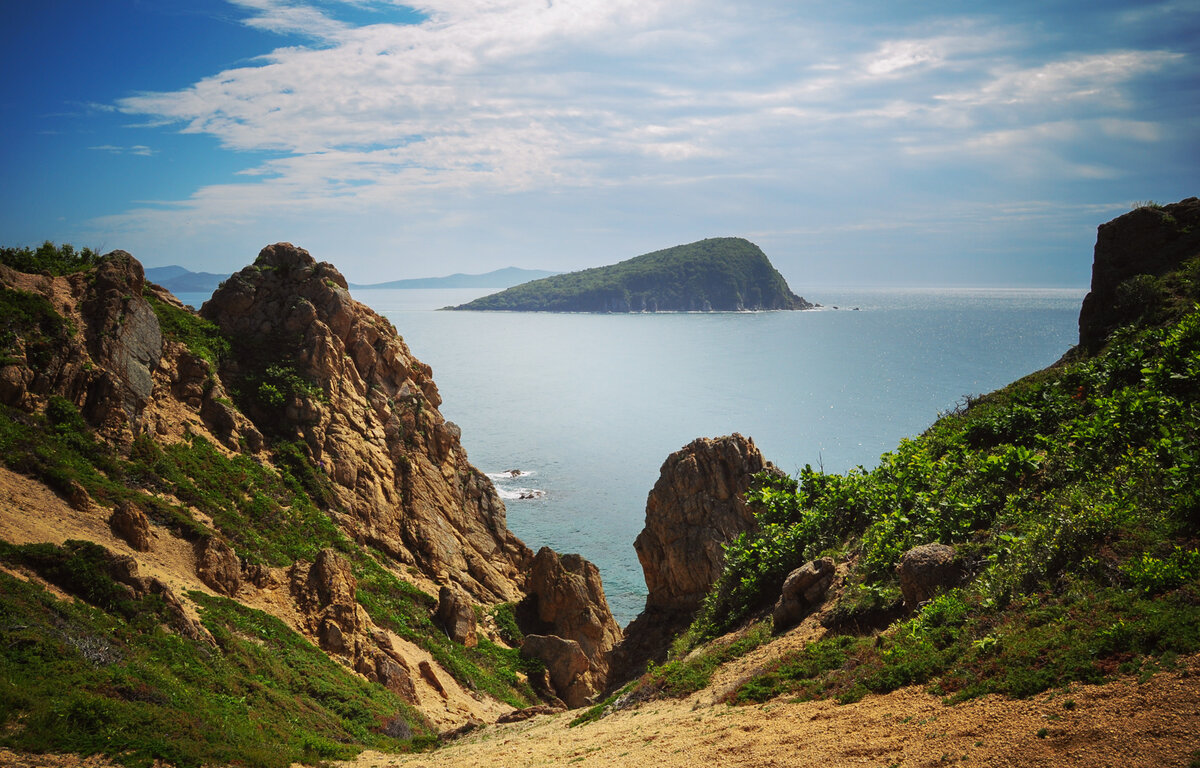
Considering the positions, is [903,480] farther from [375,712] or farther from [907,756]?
[375,712]

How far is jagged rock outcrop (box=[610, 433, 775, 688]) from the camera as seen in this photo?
3009 cm

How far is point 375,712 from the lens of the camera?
751 inches

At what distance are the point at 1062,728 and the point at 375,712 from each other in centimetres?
1697

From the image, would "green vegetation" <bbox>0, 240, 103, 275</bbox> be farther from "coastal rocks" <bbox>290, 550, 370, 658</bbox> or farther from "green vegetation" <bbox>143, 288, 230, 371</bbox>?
"coastal rocks" <bbox>290, 550, 370, 658</bbox>

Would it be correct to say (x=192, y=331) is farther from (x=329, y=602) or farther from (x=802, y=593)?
(x=802, y=593)

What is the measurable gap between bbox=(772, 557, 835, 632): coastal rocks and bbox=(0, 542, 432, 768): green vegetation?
10.4m

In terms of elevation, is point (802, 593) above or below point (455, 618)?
above

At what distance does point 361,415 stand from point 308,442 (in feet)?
11.4

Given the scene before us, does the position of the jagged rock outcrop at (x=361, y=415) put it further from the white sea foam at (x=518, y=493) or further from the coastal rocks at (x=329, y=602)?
the white sea foam at (x=518, y=493)

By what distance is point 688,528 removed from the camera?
1232 inches

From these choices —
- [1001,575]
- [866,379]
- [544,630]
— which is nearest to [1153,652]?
[1001,575]

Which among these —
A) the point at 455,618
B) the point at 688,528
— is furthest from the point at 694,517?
the point at 455,618

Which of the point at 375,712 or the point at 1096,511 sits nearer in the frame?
the point at 1096,511

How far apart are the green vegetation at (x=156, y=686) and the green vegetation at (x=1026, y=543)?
8331 millimetres
